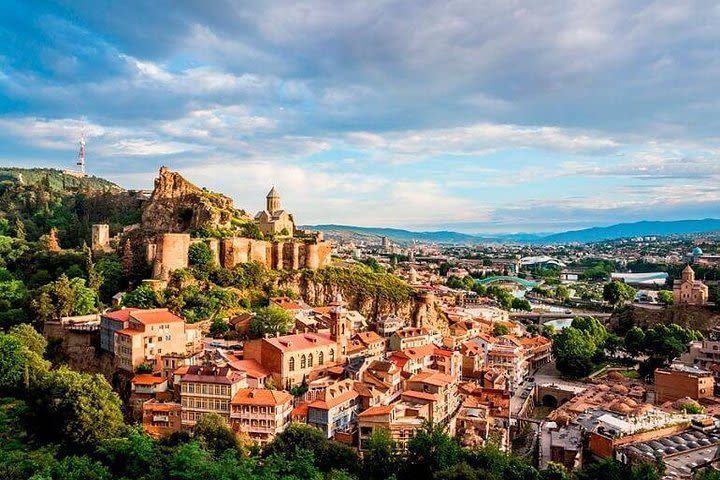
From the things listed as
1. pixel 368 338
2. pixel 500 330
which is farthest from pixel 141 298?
pixel 500 330

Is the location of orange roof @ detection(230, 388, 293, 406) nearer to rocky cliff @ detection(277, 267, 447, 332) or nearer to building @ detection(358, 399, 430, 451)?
building @ detection(358, 399, 430, 451)

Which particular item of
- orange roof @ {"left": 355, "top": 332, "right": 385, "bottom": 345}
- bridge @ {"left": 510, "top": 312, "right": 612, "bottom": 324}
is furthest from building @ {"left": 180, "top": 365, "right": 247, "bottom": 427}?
bridge @ {"left": 510, "top": 312, "right": 612, "bottom": 324}

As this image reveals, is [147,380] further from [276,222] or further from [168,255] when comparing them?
[276,222]

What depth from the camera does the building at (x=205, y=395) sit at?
26.6 metres

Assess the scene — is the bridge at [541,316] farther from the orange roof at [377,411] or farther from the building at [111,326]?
the building at [111,326]

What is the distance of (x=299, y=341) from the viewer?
32438mm

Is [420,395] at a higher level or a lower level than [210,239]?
lower

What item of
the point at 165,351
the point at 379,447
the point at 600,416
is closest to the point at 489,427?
the point at 600,416

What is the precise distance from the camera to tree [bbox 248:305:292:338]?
35.2 meters

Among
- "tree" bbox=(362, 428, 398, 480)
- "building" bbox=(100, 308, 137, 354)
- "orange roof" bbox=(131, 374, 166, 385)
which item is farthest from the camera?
"building" bbox=(100, 308, 137, 354)

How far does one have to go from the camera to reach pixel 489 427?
101 ft

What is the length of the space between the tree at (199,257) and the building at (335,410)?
17.6 meters

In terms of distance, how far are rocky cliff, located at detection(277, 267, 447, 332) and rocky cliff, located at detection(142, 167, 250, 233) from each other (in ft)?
27.8

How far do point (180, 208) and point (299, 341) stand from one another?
24855 mm
